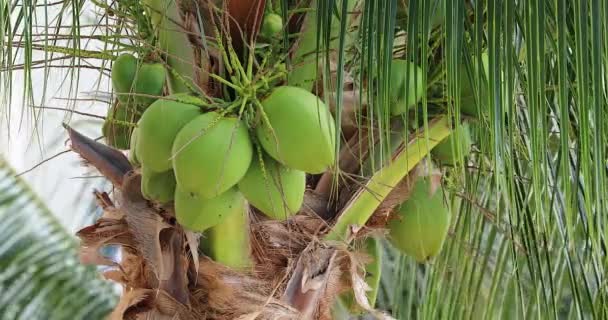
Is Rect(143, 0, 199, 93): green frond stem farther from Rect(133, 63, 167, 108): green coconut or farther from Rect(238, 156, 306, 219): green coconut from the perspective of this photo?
Rect(238, 156, 306, 219): green coconut

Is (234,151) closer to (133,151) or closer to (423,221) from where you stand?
(133,151)

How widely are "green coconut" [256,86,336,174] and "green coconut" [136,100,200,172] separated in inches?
3.4

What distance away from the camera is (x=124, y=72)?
97 centimetres

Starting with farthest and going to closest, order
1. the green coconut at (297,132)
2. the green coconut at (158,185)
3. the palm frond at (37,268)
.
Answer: the palm frond at (37,268)
the green coconut at (158,185)
the green coconut at (297,132)

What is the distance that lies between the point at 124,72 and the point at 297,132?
321mm

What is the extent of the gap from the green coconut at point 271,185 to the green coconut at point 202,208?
1.2 inches

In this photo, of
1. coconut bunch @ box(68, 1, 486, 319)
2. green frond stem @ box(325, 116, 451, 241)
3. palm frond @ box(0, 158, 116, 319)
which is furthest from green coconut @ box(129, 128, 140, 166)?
palm frond @ box(0, 158, 116, 319)

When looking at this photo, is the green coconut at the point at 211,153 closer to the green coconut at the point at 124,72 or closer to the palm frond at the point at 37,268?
the green coconut at the point at 124,72

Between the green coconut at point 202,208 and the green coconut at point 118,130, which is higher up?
the green coconut at point 118,130

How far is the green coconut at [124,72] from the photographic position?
0.96m

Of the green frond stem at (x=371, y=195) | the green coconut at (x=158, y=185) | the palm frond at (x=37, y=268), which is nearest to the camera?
the green coconut at (x=158, y=185)

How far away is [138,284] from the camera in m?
0.99

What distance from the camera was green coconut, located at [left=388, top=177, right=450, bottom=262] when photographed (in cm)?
101

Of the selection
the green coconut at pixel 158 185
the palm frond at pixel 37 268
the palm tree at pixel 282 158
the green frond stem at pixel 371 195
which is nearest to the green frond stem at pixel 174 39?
the palm tree at pixel 282 158
